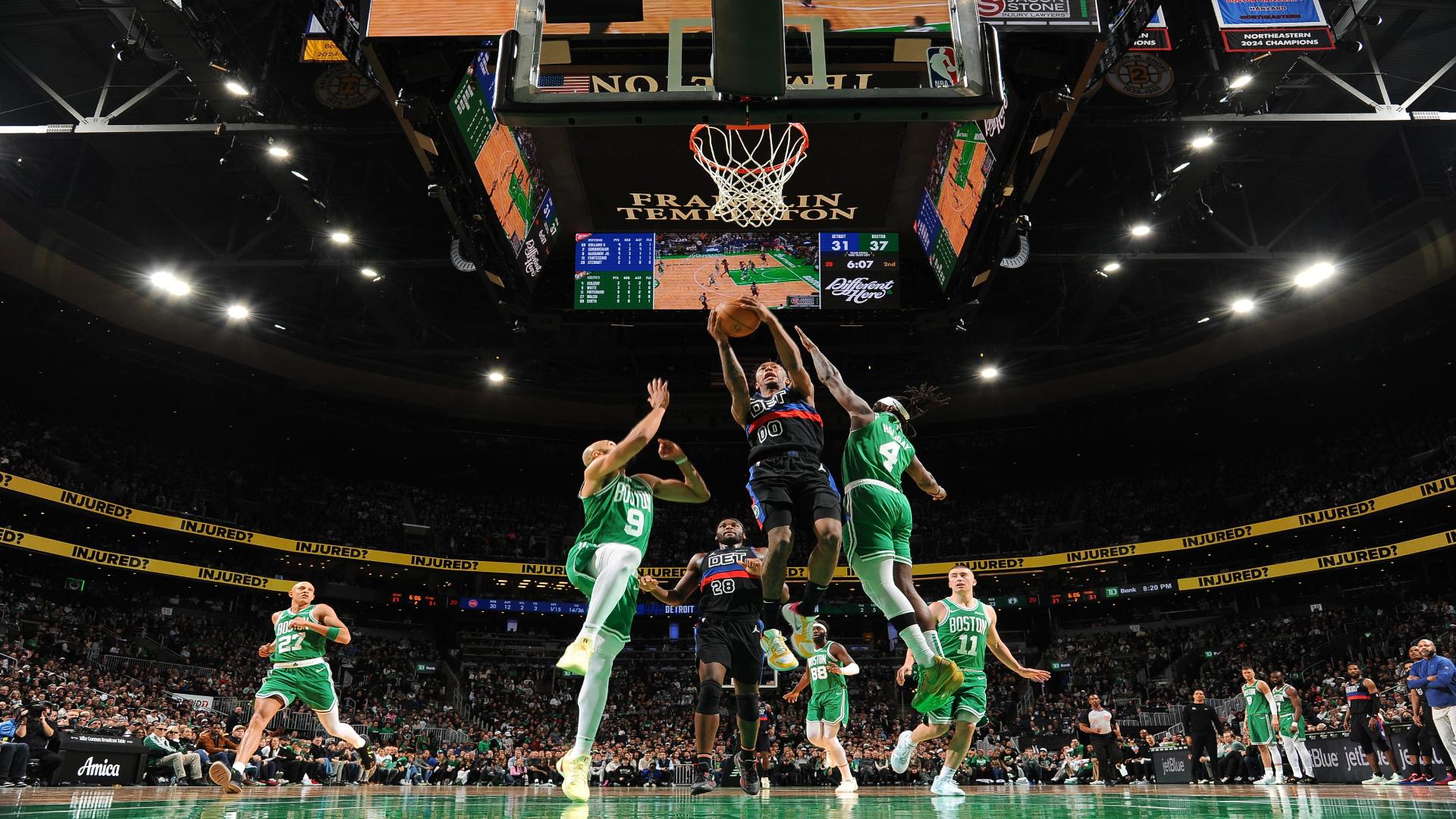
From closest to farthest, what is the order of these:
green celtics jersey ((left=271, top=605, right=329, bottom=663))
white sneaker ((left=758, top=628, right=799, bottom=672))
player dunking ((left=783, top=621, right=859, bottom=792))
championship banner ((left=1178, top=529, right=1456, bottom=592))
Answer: white sneaker ((left=758, top=628, right=799, bottom=672)), green celtics jersey ((left=271, top=605, right=329, bottom=663)), player dunking ((left=783, top=621, right=859, bottom=792)), championship banner ((left=1178, top=529, right=1456, bottom=592))

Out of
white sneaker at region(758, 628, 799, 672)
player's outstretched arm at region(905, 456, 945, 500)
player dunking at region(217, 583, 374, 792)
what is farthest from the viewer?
player dunking at region(217, 583, 374, 792)

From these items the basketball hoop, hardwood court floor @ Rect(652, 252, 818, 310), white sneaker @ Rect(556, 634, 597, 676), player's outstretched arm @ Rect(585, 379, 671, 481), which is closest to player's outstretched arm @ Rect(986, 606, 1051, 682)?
player's outstretched arm @ Rect(585, 379, 671, 481)

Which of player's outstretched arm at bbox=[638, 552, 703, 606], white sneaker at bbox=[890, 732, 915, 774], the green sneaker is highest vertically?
player's outstretched arm at bbox=[638, 552, 703, 606]

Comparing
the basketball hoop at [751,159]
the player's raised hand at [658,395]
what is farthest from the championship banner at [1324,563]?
the player's raised hand at [658,395]

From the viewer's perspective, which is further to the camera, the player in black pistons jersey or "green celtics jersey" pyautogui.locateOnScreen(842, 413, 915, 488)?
A: the player in black pistons jersey

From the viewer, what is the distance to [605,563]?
643cm

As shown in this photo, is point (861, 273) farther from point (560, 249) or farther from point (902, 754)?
point (902, 754)

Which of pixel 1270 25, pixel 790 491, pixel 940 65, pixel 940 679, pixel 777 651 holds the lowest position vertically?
pixel 940 679

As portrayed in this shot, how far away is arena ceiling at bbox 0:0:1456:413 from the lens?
49.2 feet

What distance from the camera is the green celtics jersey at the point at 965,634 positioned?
8.14 m

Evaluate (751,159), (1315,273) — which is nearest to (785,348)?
(751,159)

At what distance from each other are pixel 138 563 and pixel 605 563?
27.9m

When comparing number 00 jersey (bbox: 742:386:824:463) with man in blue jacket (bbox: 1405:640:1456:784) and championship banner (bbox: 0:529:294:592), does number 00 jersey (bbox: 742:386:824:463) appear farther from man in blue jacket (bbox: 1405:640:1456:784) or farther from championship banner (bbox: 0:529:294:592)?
championship banner (bbox: 0:529:294:592)

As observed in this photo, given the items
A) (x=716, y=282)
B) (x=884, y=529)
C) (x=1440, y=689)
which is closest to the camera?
(x=884, y=529)
